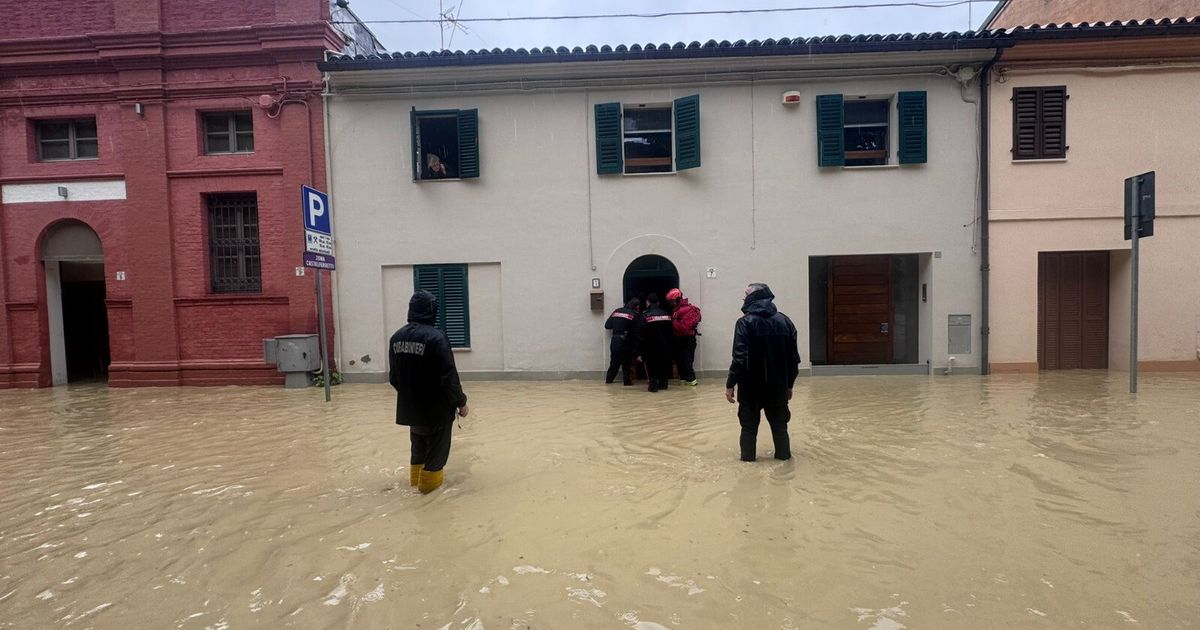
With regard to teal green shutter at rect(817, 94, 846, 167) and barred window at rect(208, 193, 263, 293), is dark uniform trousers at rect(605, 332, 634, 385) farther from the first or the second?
barred window at rect(208, 193, 263, 293)

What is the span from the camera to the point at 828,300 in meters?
11.4

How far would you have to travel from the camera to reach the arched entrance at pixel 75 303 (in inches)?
423

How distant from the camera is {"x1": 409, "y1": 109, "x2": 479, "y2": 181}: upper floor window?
10164 mm

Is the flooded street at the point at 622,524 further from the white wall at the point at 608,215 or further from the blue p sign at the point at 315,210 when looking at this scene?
the white wall at the point at 608,215

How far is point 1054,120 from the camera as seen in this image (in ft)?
32.0

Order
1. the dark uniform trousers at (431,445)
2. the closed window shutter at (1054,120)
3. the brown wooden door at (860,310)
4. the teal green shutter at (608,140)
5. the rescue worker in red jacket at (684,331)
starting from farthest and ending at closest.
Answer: the brown wooden door at (860,310) → the teal green shutter at (608,140) → the closed window shutter at (1054,120) → the rescue worker in red jacket at (684,331) → the dark uniform trousers at (431,445)

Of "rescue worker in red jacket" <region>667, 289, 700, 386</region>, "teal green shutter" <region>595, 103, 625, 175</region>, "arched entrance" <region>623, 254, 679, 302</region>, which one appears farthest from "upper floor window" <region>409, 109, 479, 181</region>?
"rescue worker in red jacket" <region>667, 289, 700, 386</region>

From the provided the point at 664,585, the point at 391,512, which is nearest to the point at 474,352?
the point at 391,512

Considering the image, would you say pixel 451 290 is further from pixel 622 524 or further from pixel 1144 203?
pixel 1144 203

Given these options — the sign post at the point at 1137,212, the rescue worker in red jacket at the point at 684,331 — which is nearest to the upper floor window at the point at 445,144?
the rescue worker in red jacket at the point at 684,331

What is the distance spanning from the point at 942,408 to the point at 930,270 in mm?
3564

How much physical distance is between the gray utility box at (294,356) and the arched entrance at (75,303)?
13.1 feet

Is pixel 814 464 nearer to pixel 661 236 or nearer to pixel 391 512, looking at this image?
pixel 391 512

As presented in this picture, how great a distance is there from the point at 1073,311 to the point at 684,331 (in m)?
7.35
